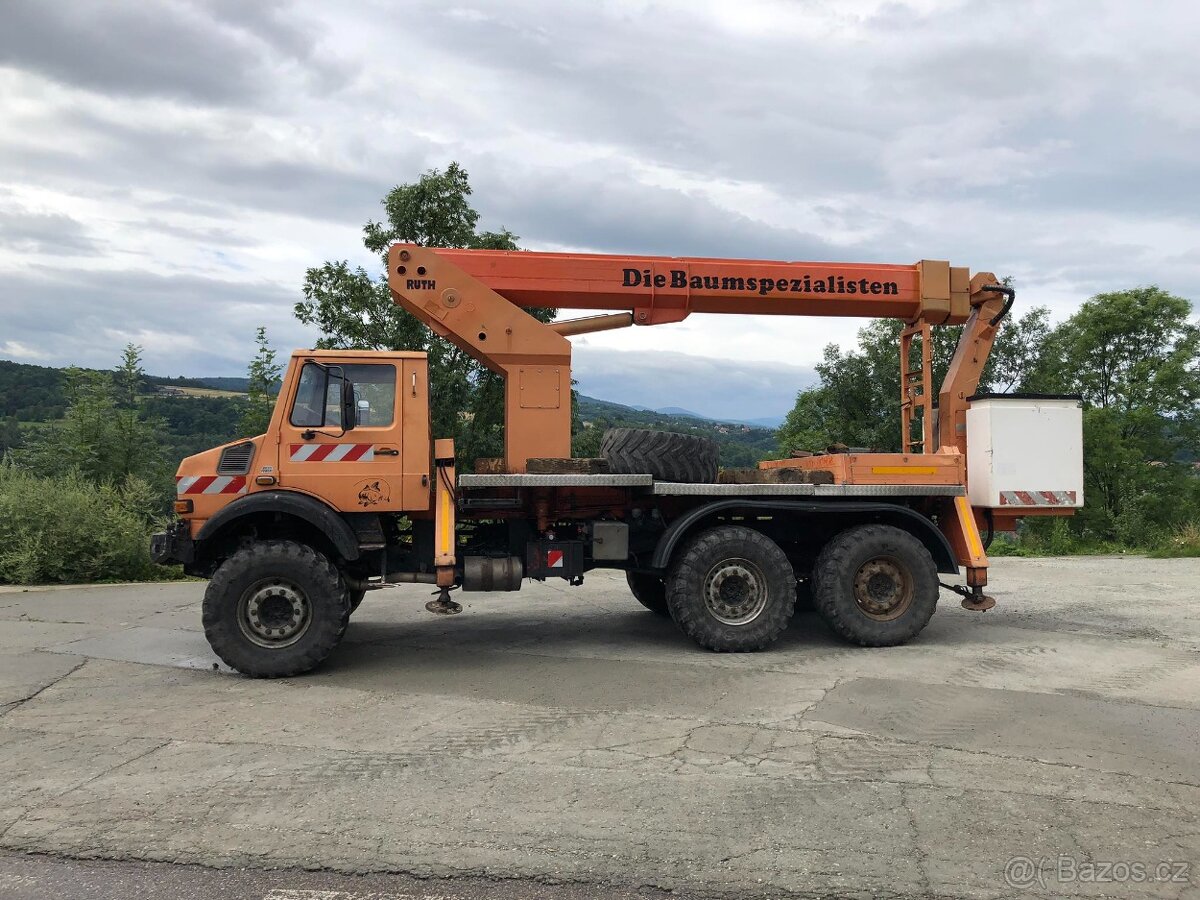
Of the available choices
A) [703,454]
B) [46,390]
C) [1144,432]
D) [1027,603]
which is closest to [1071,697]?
[703,454]

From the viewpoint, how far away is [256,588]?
22.8 ft

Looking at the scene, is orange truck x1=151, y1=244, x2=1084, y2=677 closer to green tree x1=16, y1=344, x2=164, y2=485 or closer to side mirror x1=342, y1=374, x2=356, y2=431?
side mirror x1=342, y1=374, x2=356, y2=431

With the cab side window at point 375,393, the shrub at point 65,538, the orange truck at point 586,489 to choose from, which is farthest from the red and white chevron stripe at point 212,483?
the shrub at point 65,538

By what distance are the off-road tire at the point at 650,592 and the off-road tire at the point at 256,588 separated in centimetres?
358

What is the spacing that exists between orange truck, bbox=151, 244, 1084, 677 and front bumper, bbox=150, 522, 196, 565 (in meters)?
0.02

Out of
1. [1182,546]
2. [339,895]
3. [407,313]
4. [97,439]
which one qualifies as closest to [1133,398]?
[1182,546]

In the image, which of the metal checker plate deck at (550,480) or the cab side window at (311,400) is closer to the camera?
the cab side window at (311,400)

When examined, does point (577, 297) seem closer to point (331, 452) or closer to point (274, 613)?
point (331, 452)

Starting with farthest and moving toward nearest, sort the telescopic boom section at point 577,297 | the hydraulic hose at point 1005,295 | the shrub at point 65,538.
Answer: the shrub at point 65,538
the hydraulic hose at point 1005,295
the telescopic boom section at point 577,297

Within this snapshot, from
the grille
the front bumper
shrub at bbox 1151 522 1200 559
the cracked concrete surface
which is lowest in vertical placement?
the cracked concrete surface

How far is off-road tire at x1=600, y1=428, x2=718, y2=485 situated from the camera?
7727 mm

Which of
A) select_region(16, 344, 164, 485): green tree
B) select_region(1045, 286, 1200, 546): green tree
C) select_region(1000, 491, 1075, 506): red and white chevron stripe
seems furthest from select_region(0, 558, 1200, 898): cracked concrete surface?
select_region(1045, 286, 1200, 546): green tree

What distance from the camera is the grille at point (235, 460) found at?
719cm

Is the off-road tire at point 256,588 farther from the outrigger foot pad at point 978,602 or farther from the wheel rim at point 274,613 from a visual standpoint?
the outrigger foot pad at point 978,602
